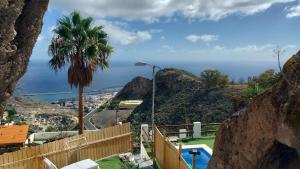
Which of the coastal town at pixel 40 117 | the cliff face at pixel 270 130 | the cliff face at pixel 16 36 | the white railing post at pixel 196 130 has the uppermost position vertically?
the cliff face at pixel 16 36

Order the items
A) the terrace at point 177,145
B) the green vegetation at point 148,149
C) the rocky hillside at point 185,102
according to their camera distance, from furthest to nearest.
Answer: the rocky hillside at point 185,102 → the green vegetation at point 148,149 → the terrace at point 177,145

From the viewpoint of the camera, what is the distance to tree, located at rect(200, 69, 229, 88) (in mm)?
53422

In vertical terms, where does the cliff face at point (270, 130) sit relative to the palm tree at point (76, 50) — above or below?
below

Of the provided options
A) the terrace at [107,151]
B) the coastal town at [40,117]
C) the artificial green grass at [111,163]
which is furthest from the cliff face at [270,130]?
the coastal town at [40,117]

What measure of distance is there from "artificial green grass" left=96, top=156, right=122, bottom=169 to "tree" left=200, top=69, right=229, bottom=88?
1349 inches

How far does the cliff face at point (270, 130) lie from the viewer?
844 centimetres

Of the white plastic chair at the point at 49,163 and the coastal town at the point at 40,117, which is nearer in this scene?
the white plastic chair at the point at 49,163

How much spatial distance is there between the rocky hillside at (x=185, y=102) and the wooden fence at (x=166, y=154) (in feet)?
68.4

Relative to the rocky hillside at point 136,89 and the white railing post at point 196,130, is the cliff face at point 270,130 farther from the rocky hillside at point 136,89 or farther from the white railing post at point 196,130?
the rocky hillside at point 136,89

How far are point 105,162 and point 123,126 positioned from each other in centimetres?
220

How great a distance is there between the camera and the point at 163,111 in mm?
52969

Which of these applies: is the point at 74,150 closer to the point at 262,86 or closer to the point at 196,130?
the point at 196,130

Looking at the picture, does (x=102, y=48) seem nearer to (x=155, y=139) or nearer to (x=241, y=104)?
(x=155, y=139)

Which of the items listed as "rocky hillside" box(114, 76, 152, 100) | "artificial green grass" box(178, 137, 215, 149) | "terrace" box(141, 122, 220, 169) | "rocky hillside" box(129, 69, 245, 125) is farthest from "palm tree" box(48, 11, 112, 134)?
"rocky hillside" box(114, 76, 152, 100)
